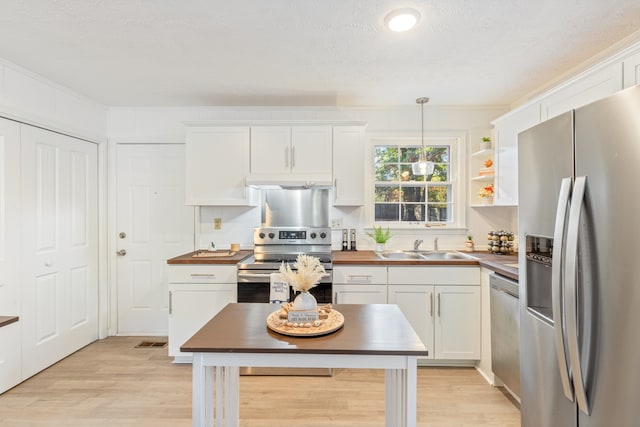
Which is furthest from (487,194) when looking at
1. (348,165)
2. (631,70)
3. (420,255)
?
(631,70)

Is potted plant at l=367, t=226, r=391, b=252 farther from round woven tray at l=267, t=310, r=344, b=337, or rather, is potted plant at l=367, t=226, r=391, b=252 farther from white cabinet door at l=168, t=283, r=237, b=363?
round woven tray at l=267, t=310, r=344, b=337

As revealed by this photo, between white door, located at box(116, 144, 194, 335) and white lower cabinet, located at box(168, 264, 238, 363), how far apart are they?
2.68ft

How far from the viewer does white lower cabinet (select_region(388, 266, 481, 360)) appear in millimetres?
2768

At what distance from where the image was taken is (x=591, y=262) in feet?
3.99

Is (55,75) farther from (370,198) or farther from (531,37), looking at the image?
(531,37)

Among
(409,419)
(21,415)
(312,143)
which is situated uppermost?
(312,143)

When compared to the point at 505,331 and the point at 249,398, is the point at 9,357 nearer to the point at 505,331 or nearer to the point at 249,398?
the point at 249,398

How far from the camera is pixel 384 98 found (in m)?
3.22

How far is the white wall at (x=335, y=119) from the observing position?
3.48 m

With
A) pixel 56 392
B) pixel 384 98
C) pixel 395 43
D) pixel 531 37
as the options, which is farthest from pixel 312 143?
pixel 56 392

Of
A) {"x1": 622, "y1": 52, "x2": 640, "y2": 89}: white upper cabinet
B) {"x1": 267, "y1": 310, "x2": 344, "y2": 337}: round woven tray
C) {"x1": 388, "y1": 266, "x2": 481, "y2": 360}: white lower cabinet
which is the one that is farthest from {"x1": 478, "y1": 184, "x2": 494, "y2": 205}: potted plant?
{"x1": 267, "y1": 310, "x2": 344, "y2": 337}: round woven tray

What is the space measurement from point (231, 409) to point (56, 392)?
166 centimetres

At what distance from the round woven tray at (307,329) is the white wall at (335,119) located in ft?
6.52

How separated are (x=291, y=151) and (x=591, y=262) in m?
2.40
